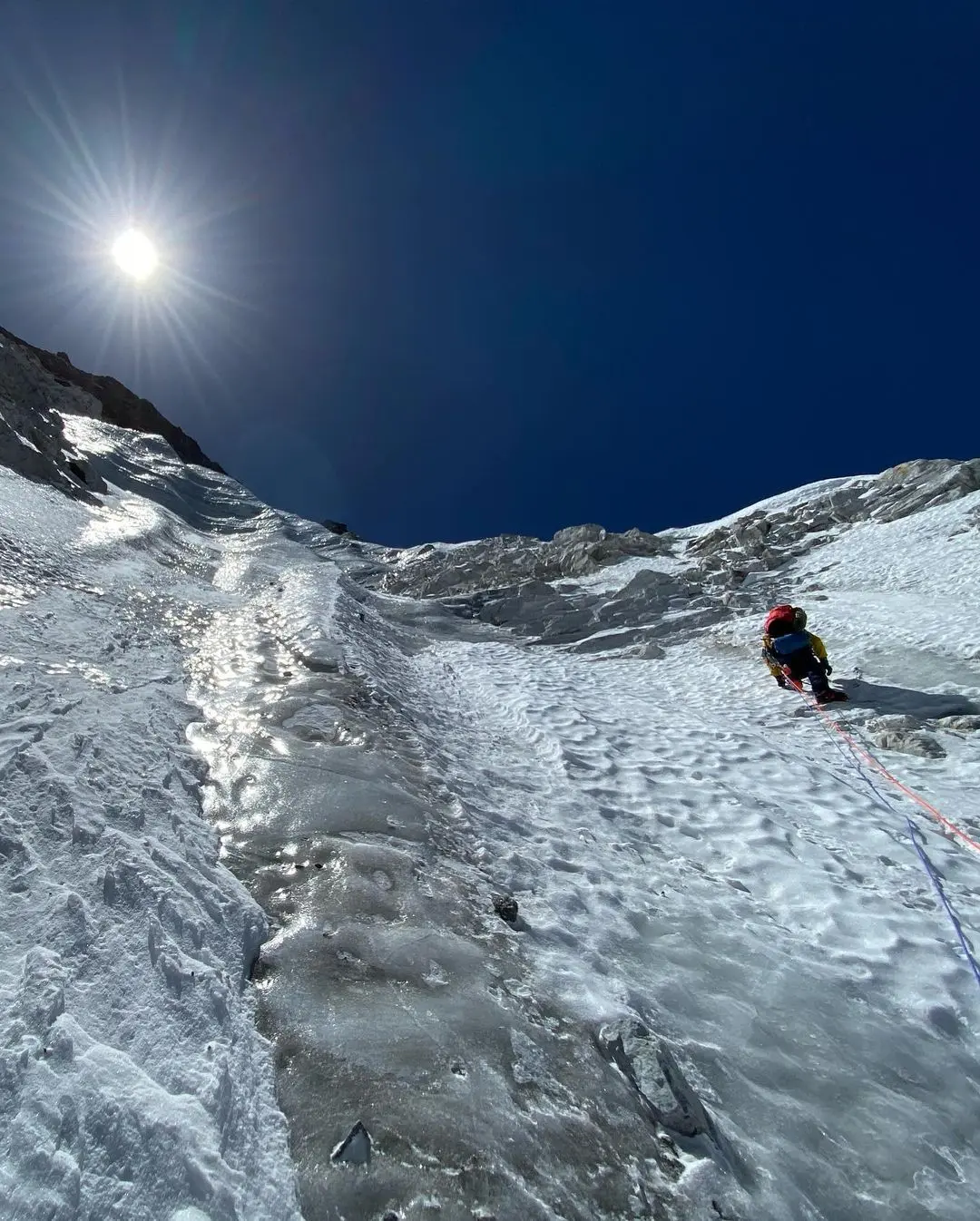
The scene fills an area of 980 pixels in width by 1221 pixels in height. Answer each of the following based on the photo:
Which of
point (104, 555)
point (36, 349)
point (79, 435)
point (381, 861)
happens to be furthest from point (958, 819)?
point (36, 349)

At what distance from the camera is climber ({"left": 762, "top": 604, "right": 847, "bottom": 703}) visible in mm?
12594

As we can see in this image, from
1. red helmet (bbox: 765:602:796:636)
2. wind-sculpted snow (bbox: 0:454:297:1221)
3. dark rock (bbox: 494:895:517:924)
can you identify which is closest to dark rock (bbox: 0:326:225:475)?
red helmet (bbox: 765:602:796:636)

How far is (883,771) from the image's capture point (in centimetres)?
922

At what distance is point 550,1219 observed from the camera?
2.74 meters

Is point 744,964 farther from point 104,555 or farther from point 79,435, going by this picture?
point 79,435

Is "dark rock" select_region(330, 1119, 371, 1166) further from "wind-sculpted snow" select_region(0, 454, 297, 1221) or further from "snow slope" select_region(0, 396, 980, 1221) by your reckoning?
"wind-sculpted snow" select_region(0, 454, 297, 1221)

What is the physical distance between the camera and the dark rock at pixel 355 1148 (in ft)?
9.13

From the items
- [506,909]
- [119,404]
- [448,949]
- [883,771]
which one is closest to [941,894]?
[883,771]

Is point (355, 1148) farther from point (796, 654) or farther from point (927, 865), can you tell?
point (796, 654)

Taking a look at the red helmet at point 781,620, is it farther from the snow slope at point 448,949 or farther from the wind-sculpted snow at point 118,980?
the wind-sculpted snow at point 118,980

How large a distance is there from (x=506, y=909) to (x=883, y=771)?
23.0ft

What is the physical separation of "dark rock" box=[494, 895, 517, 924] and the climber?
31.9ft

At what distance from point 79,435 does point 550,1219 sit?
155 ft

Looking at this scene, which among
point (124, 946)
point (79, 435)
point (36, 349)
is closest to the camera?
point (124, 946)
